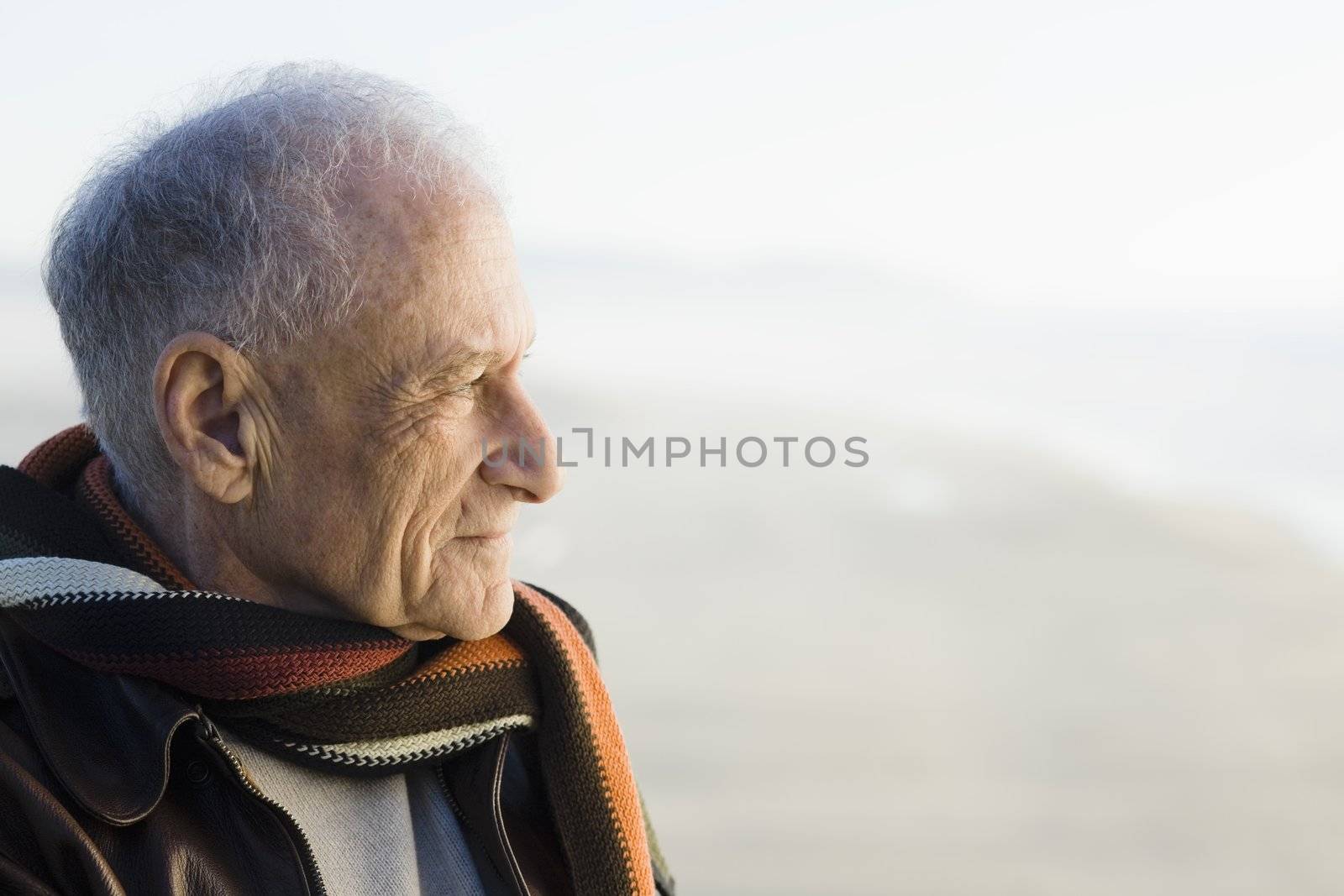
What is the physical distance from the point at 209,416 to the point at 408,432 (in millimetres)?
223

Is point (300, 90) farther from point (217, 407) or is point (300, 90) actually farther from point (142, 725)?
point (142, 725)

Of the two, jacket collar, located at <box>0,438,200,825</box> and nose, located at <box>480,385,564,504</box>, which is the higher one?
nose, located at <box>480,385,564,504</box>

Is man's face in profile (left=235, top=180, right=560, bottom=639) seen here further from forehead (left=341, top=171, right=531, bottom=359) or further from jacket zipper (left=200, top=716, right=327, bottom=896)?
jacket zipper (left=200, top=716, right=327, bottom=896)

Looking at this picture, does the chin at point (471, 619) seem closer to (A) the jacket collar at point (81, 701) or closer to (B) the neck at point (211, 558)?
(B) the neck at point (211, 558)

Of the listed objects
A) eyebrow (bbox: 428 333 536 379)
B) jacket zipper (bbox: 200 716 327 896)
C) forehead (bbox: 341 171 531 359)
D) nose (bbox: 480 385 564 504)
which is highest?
forehead (bbox: 341 171 531 359)

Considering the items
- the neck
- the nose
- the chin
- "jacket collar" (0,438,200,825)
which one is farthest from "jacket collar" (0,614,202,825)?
the nose

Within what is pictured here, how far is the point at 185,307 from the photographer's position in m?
1.54

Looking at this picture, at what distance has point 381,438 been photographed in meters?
1.56

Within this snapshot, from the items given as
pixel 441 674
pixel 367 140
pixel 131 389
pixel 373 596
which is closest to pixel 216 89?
pixel 367 140

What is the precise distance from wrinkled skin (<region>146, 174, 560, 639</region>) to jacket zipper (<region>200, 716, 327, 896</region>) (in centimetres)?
21

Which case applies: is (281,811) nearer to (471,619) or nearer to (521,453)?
(471,619)

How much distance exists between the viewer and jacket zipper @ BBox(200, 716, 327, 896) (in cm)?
148

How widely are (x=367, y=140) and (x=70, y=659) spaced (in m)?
0.65

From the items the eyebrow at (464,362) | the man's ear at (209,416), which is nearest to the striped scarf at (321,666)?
the man's ear at (209,416)
